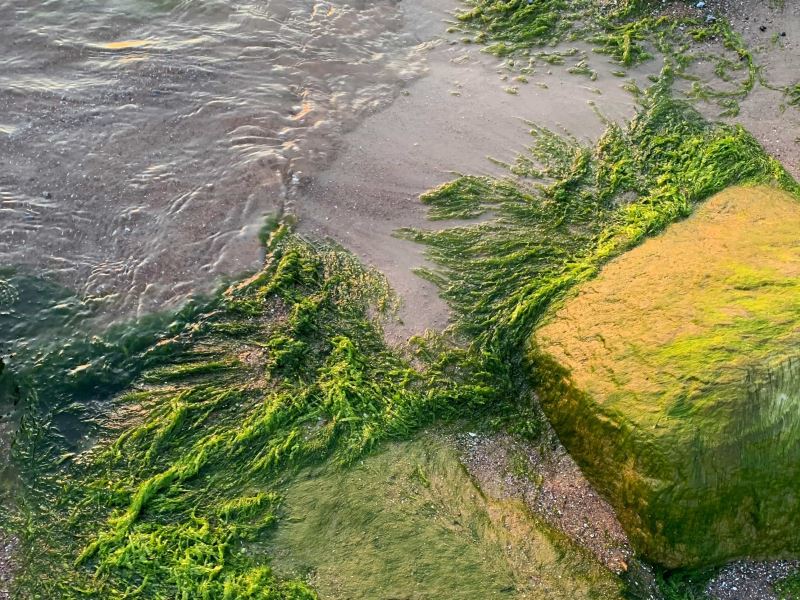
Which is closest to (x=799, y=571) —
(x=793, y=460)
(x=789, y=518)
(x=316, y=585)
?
(x=789, y=518)

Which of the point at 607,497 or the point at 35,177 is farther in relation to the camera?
the point at 35,177

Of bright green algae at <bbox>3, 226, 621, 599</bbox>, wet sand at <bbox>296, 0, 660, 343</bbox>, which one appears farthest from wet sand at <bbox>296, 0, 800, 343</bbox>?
bright green algae at <bbox>3, 226, 621, 599</bbox>

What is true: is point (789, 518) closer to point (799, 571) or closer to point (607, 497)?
point (799, 571)

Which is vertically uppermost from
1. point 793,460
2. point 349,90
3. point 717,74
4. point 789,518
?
point 717,74

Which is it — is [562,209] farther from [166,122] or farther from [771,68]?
[166,122]

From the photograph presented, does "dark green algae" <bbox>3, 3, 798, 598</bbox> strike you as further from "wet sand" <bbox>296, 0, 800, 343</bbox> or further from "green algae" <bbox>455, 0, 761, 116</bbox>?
"green algae" <bbox>455, 0, 761, 116</bbox>

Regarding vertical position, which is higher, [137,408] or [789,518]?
[789,518]

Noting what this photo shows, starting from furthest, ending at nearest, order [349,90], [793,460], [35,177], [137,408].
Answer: [349,90] → [35,177] → [137,408] → [793,460]

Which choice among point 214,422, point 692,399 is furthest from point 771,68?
point 214,422

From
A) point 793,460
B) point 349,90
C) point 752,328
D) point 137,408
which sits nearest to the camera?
point 793,460
